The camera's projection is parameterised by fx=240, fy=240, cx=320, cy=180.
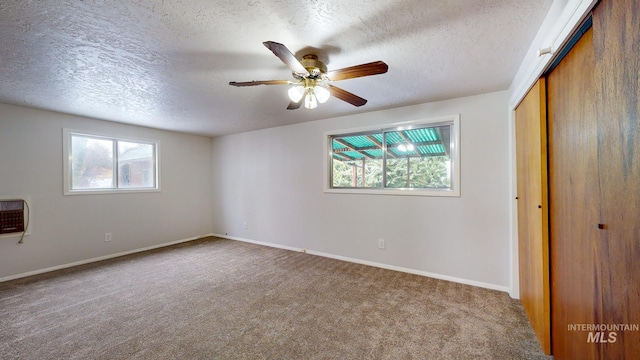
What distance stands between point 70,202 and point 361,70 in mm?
4465

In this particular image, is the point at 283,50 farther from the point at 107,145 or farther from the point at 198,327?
the point at 107,145

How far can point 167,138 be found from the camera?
4617mm

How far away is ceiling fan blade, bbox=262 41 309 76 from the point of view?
1.34 m

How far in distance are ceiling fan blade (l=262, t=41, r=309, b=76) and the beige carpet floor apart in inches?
79.1

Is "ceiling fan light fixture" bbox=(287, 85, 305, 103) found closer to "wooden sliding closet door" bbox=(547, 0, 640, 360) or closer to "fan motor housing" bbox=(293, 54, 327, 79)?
"fan motor housing" bbox=(293, 54, 327, 79)

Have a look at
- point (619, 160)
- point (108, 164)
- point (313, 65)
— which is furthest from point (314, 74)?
point (108, 164)

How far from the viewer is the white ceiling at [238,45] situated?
54.6 inches

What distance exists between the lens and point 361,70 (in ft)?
5.46

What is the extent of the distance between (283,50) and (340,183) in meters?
2.63

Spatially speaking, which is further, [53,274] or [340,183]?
[340,183]

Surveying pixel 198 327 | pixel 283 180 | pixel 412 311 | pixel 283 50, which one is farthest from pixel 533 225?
pixel 283 180

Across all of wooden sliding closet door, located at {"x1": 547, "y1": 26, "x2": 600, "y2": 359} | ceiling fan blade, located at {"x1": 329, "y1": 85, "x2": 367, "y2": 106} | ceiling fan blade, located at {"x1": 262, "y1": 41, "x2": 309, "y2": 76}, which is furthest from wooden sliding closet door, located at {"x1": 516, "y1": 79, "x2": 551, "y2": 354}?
ceiling fan blade, located at {"x1": 262, "y1": 41, "x2": 309, "y2": 76}

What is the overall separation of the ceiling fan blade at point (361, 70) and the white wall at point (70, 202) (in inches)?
161

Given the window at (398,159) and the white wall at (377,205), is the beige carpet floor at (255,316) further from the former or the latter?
the window at (398,159)
